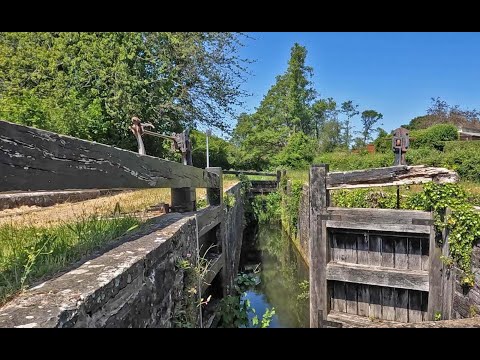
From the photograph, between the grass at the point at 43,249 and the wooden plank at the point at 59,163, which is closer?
the wooden plank at the point at 59,163

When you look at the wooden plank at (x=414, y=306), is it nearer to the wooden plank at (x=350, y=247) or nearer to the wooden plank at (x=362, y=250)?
the wooden plank at (x=362, y=250)

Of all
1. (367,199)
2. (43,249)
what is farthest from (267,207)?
(43,249)

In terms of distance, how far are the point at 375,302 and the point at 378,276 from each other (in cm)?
50

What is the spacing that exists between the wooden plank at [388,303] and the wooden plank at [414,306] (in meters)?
0.22

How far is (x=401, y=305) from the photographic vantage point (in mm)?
5016

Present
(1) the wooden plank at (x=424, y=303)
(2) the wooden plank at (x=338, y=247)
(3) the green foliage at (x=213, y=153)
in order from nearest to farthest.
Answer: (1) the wooden plank at (x=424, y=303) < (2) the wooden plank at (x=338, y=247) < (3) the green foliage at (x=213, y=153)

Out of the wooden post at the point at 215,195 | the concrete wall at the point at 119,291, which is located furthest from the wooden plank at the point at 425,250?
the concrete wall at the point at 119,291

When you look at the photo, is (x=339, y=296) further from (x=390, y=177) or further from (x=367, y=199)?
(x=390, y=177)

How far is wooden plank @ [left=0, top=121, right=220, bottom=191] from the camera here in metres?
1.29

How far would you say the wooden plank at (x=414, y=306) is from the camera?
4879 mm

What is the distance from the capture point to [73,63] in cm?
1184
